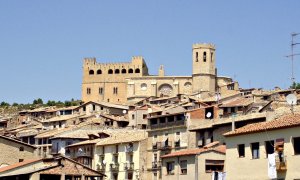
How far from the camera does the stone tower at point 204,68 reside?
154 metres

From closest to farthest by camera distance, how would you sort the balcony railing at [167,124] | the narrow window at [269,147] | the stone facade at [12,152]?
the narrow window at [269,147] < the stone facade at [12,152] < the balcony railing at [167,124]

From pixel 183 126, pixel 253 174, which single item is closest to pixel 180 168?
pixel 253 174

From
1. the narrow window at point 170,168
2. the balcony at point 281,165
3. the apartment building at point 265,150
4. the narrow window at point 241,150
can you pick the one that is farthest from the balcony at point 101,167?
the balcony at point 281,165

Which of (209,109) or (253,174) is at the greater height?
(209,109)

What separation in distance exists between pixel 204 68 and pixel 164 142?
8220 centimetres

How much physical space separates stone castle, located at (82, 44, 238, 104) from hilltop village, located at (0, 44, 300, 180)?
8.96 m

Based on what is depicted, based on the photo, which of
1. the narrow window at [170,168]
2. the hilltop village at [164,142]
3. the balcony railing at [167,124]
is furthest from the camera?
the balcony railing at [167,124]

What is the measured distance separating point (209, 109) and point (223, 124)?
15.4m

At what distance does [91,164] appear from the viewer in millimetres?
81750

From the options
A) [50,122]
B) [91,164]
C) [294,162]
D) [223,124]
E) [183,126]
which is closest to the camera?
[294,162]

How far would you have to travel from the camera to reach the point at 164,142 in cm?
7562

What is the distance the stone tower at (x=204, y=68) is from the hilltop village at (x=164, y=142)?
6.63m

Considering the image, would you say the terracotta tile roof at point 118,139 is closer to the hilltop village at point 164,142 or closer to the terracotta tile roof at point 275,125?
the hilltop village at point 164,142

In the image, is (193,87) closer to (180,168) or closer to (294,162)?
(180,168)
